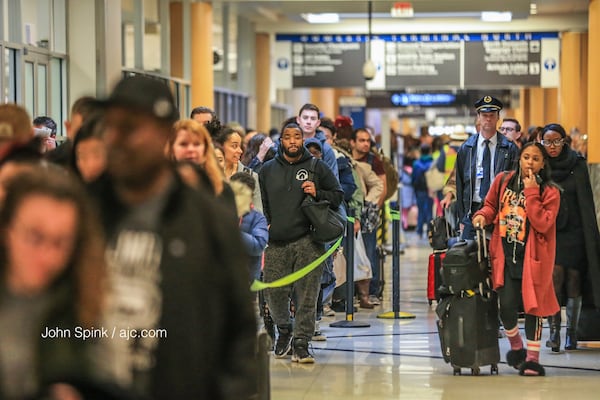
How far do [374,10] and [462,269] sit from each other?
623 inches

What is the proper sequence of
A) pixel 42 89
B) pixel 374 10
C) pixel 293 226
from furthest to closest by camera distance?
pixel 374 10 < pixel 42 89 < pixel 293 226

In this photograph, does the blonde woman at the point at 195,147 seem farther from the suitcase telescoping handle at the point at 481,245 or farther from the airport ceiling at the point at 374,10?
the airport ceiling at the point at 374,10

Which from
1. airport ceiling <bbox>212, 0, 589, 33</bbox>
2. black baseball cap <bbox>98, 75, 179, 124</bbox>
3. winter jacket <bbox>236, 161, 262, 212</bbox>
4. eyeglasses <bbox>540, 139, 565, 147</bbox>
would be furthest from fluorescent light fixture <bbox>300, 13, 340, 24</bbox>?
black baseball cap <bbox>98, 75, 179, 124</bbox>

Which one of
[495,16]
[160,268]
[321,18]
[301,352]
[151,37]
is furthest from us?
[321,18]

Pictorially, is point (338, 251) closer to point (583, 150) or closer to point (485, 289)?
point (485, 289)

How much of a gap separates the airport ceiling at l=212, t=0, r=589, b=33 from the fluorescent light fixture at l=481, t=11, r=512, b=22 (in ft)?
0.51

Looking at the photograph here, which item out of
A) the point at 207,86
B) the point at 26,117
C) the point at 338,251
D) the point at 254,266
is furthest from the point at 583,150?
the point at 26,117

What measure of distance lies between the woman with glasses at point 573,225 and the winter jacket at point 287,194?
1.69 metres

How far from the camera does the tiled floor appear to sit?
8.70m

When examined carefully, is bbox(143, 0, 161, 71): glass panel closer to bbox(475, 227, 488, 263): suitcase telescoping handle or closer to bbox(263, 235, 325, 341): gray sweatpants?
bbox(263, 235, 325, 341): gray sweatpants

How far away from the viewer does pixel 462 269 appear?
29.9 ft

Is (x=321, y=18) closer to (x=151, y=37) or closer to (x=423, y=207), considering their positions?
(x=423, y=207)

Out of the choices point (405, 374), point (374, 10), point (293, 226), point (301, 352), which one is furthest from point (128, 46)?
point (405, 374)

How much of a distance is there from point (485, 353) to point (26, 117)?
473 centimetres
